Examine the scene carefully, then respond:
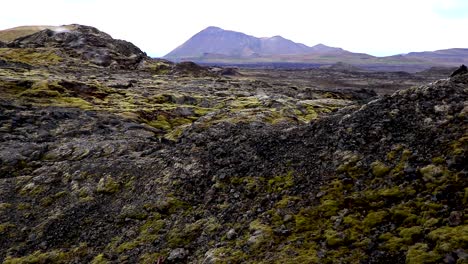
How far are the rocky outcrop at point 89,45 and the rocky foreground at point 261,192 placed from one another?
194 ft

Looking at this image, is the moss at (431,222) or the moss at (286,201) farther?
the moss at (286,201)

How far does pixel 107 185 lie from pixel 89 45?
7807 cm

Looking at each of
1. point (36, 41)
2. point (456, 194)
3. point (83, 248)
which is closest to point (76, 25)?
point (36, 41)

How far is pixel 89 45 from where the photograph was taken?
89.9m

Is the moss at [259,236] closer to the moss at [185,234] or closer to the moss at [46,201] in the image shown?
the moss at [185,234]

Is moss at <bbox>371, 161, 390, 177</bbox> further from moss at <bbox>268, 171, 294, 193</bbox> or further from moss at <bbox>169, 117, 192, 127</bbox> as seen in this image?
moss at <bbox>169, 117, 192, 127</bbox>

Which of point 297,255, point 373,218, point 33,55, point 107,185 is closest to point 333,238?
point 297,255

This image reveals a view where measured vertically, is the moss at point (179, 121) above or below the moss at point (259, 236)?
below

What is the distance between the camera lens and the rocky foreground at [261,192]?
11.6 meters

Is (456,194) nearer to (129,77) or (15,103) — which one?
(15,103)

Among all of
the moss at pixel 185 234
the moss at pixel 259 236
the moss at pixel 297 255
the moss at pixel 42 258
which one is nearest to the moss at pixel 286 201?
the moss at pixel 259 236

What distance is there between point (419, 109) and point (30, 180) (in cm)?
1976

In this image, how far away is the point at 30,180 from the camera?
2189 cm

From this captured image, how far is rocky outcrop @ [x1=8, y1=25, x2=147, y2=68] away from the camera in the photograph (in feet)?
276
